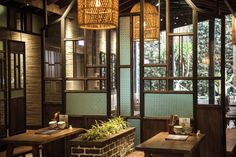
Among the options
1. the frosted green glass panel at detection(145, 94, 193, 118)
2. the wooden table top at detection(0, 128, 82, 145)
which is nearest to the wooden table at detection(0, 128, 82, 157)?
the wooden table top at detection(0, 128, 82, 145)

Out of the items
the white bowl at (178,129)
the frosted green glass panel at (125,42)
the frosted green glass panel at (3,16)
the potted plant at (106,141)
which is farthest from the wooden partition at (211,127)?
the frosted green glass panel at (3,16)

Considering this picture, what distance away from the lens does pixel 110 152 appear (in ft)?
18.8

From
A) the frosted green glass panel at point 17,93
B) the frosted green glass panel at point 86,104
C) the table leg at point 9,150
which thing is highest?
the frosted green glass panel at point 17,93

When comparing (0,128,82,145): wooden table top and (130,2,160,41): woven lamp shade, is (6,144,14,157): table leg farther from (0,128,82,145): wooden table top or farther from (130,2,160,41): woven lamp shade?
(130,2,160,41): woven lamp shade

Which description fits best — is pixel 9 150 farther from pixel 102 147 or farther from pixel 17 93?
pixel 17 93

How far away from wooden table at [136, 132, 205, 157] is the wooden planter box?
0.63 meters

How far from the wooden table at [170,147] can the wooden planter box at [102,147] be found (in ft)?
2.08

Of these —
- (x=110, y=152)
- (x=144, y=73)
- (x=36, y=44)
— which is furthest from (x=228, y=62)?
(x=110, y=152)

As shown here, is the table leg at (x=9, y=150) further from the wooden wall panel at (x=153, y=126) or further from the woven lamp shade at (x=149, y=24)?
the woven lamp shade at (x=149, y=24)

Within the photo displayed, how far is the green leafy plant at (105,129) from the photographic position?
552 cm

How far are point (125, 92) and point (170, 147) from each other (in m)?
2.24

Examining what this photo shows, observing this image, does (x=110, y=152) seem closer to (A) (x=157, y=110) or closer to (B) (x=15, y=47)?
(A) (x=157, y=110)

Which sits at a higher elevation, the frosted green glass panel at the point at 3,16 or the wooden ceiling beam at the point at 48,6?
the wooden ceiling beam at the point at 48,6

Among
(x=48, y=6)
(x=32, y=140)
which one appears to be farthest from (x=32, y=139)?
(x=48, y=6)
